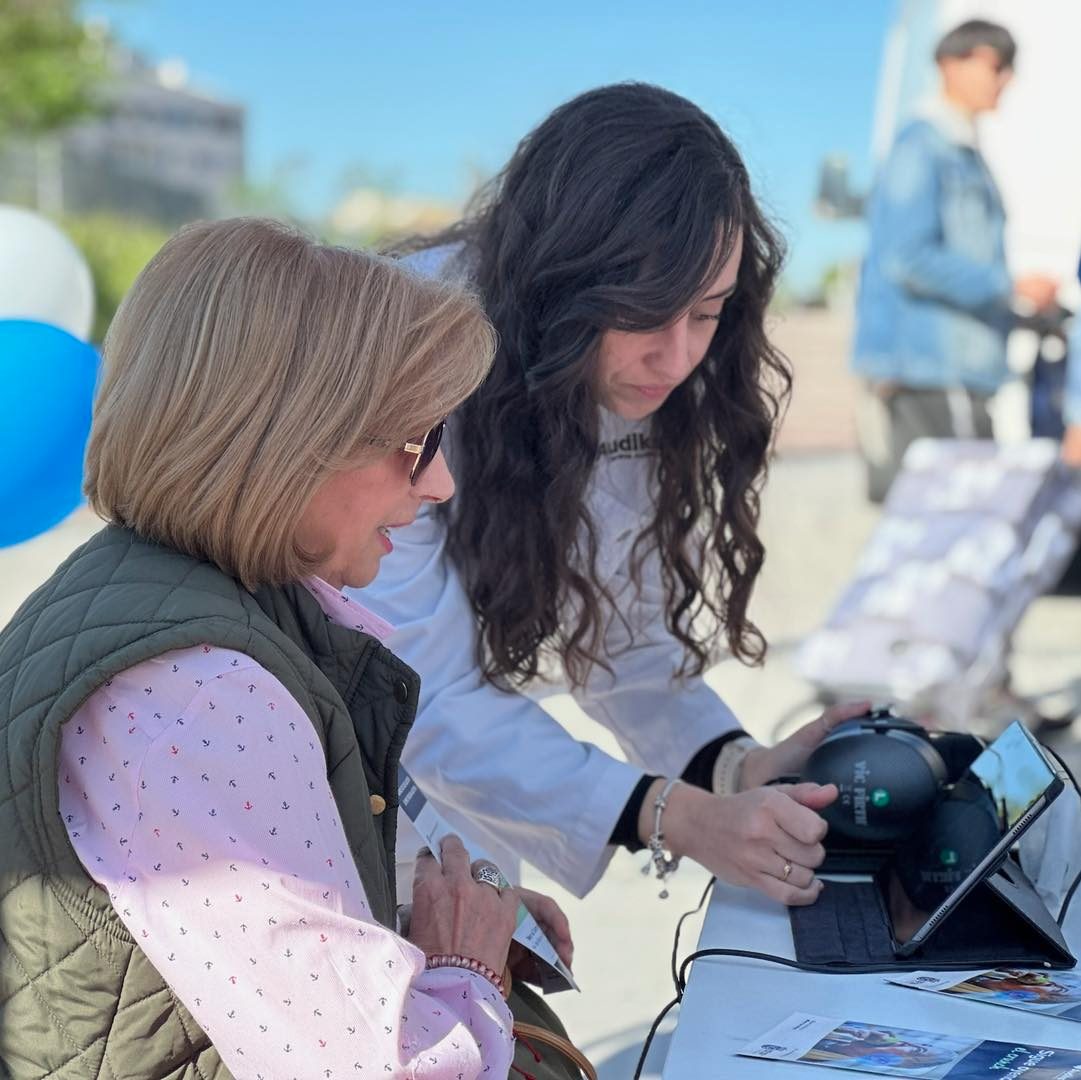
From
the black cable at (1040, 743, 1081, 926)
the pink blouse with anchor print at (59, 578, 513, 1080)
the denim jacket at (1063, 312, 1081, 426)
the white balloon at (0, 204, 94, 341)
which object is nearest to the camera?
the pink blouse with anchor print at (59, 578, 513, 1080)

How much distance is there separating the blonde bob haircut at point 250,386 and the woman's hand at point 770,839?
65 centimetres

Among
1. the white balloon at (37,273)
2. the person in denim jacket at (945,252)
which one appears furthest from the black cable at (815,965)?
the person in denim jacket at (945,252)

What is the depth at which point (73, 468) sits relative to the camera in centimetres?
242

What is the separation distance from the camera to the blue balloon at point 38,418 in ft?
7.50

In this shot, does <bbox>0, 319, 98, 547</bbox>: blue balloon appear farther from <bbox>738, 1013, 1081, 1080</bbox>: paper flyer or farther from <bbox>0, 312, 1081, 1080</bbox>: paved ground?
<bbox>738, 1013, 1081, 1080</bbox>: paper flyer

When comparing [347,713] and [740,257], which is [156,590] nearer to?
[347,713]

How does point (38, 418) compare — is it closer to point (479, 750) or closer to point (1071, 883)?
point (479, 750)

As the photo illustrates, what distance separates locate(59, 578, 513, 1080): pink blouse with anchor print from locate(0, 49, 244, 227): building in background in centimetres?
1447

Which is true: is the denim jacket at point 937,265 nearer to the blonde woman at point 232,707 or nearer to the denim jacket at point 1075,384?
the denim jacket at point 1075,384

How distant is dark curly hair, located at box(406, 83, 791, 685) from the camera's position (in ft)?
5.81

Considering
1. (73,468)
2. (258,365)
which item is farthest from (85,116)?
(258,365)

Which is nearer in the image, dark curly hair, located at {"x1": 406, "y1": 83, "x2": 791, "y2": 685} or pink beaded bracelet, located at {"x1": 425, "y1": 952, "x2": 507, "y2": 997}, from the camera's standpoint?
pink beaded bracelet, located at {"x1": 425, "y1": 952, "x2": 507, "y2": 997}

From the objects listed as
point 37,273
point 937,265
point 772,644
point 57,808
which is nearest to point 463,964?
point 57,808

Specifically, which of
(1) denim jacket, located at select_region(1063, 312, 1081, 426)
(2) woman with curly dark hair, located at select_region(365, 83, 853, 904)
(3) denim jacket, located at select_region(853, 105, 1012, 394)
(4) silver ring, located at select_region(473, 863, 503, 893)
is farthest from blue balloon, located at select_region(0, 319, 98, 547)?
(3) denim jacket, located at select_region(853, 105, 1012, 394)
